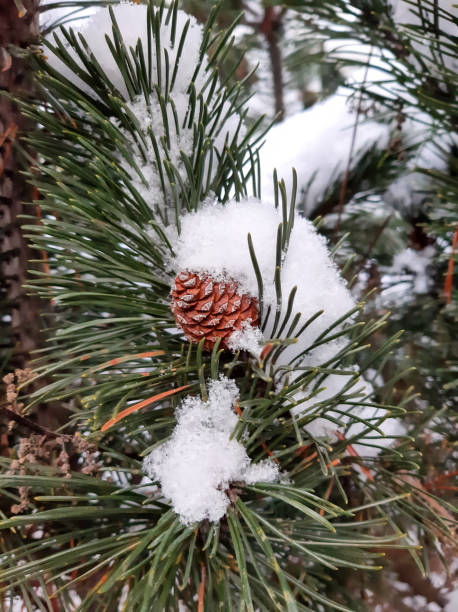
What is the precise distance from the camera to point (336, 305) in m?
0.37

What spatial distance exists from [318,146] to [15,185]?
476 millimetres

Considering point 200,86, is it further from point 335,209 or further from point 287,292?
point 335,209

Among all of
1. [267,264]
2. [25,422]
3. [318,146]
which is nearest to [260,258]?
[267,264]

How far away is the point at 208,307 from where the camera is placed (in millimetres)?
345

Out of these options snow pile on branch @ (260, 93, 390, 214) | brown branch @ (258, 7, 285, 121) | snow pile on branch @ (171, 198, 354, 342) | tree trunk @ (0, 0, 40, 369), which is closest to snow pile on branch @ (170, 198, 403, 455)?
snow pile on branch @ (171, 198, 354, 342)

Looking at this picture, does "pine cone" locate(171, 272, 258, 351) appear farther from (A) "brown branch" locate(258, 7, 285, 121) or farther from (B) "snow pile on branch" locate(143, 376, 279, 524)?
(A) "brown branch" locate(258, 7, 285, 121)

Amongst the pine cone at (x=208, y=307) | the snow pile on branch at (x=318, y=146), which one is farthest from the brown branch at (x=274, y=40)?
the pine cone at (x=208, y=307)

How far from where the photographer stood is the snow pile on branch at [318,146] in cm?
73

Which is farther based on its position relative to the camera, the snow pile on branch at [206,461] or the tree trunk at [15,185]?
the tree trunk at [15,185]

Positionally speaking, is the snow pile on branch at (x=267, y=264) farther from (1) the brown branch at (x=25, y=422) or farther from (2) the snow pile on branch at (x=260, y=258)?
(1) the brown branch at (x=25, y=422)

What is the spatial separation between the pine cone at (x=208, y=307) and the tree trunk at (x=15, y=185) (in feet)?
0.57

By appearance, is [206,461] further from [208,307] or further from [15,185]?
[15,185]

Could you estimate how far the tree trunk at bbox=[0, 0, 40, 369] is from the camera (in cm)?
45

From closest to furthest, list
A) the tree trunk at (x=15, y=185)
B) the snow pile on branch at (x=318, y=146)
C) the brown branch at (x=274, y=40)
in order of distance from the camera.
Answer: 1. the tree trunk at (x=15, y=185)
2. the snow pile on branch at (x=318, y=146)
3. the brown branch at (x=274, y=40)
